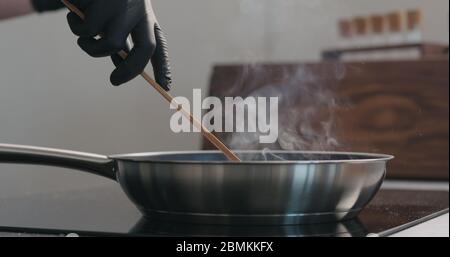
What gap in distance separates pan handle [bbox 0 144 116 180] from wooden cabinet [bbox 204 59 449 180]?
802 mm

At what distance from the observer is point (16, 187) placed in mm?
834

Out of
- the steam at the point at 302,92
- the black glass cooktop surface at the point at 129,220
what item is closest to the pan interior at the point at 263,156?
the black glass cooktop surface at the point at 129,220

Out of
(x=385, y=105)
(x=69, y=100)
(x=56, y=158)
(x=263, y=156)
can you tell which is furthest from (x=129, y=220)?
(x=385, y=105)

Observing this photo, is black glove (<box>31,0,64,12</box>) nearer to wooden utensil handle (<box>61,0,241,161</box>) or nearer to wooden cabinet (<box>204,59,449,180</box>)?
wooden utensil handle (<box>61,0,241,161</box>)

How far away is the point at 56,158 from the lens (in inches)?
23.2

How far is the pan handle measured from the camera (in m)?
0.57

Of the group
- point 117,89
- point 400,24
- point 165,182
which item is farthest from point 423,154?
point 165,182

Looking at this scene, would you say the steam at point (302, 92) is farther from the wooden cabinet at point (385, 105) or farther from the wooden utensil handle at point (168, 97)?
the wooden utensil handle at point (168, 97)

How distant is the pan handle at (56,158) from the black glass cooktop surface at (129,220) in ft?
0.15

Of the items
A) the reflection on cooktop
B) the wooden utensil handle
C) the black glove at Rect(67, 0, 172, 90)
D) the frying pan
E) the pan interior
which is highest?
the black glove at Rect(67, 0, 172, 90)

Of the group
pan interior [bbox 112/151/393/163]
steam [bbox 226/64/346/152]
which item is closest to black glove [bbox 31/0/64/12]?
pan interior [bbox 112/151/393/163]

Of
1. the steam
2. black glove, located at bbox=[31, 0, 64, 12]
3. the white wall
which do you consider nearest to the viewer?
black glove, located at bbox=[31, 0, 64, 12]

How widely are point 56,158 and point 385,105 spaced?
1.04m

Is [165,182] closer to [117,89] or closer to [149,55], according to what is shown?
[149,55]
